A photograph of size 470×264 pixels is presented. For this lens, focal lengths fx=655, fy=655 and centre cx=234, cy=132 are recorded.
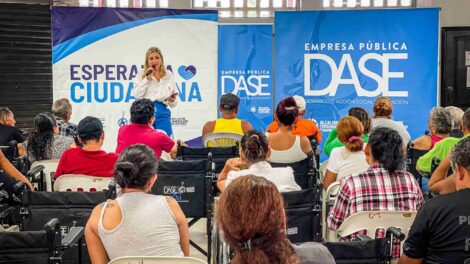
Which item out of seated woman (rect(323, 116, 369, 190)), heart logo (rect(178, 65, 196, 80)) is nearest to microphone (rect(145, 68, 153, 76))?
heart logo (rect(178, 65, 196, 80))

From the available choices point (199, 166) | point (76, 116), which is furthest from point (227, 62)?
point (199, 166)

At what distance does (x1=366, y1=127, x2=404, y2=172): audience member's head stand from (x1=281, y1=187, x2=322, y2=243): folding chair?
1.35 feet

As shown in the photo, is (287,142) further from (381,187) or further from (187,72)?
(187,72)

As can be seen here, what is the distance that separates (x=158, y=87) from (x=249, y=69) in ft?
6.28

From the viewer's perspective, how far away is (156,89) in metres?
7.61

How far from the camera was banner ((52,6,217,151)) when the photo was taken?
8.13 metres

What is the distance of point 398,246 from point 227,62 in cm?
615

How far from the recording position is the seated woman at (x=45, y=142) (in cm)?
569

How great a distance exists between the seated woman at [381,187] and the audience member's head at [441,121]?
2060mm

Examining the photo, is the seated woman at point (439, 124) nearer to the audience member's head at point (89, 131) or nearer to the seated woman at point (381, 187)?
the seated woman at point (381, 187)

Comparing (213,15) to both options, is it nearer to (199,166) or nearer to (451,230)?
(199,166)

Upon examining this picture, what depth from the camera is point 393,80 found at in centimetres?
832

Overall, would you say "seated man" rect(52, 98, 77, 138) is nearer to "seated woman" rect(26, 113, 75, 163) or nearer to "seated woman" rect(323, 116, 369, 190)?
"seated woman" rect(26, 113, 75, 163)

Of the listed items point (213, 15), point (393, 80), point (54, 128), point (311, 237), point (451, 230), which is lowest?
point (311, 237)
